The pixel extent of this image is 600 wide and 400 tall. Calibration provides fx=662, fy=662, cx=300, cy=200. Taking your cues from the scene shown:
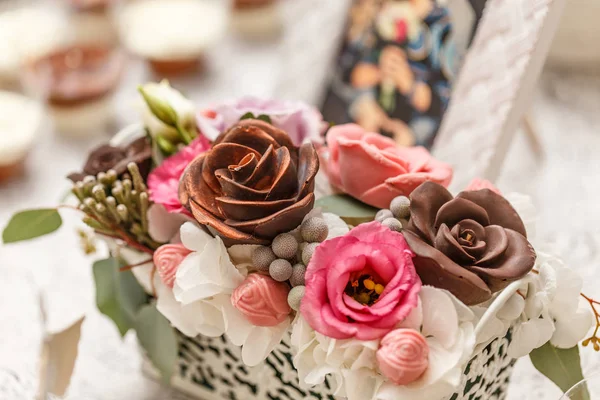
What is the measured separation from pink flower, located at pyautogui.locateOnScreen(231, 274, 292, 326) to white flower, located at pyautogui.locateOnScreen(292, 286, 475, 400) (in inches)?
0.9

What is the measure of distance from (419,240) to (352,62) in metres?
0.42

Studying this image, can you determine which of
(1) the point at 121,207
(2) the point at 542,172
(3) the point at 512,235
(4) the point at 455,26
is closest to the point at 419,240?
(3) the point at 512,235

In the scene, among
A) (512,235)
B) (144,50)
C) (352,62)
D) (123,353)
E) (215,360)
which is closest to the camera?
(512,235)

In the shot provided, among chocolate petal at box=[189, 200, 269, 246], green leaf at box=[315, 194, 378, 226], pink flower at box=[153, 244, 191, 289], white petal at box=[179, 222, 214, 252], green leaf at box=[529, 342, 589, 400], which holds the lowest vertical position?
green leaf at box=[529, 342, 589, 400]

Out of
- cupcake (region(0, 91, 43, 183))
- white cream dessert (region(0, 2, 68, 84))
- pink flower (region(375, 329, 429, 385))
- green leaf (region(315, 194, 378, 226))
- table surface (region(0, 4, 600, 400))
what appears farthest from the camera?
white cream dessert (region(0, 2, 68, 84))

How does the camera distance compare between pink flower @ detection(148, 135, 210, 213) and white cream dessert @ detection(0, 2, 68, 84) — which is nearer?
pink flower @ detection(148, 135, 210, 213)

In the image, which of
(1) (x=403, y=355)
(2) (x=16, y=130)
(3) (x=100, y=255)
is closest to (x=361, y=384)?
(1) (x=403, y=355)

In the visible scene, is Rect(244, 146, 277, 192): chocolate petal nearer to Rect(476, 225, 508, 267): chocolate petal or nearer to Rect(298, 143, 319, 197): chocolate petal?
Rect(298, 143, 319, 197): chocolate petal

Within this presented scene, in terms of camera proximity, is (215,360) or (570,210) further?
(570,210)

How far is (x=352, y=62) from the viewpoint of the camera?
0.76 m

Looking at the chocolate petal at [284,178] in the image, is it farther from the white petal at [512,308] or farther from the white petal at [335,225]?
the white petal at [512,308]

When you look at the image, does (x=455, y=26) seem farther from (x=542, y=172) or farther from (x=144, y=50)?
(x=144, y=50)

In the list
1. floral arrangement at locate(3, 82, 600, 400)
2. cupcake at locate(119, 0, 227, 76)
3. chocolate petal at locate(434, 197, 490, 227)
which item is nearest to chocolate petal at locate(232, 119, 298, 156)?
floral arrangement at locate(3, 82, 600, 400)

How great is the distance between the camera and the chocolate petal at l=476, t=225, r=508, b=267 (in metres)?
0.36
